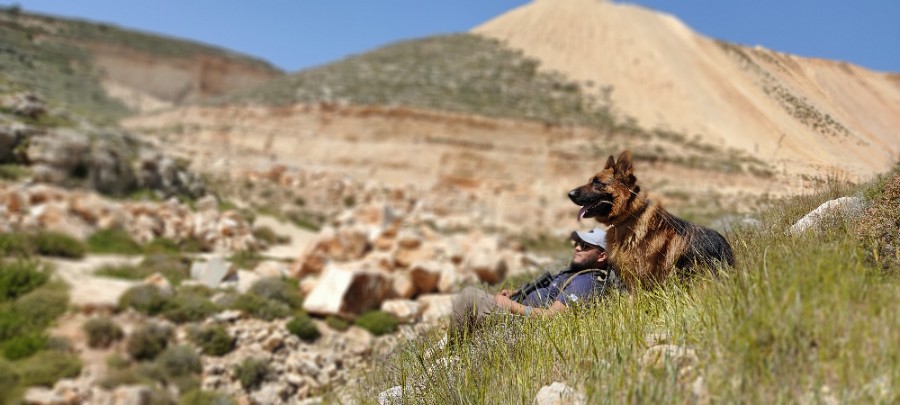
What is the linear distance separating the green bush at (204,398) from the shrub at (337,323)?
2.19m

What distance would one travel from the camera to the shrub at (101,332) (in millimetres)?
8281

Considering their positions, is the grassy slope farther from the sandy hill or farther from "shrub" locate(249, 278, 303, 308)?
"shrub" locate(249, 278, 303, 308)

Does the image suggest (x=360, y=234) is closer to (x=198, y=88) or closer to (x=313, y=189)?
(x=313, y=189)

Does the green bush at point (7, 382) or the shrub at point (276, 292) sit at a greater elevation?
the shrub at point (276, 292)

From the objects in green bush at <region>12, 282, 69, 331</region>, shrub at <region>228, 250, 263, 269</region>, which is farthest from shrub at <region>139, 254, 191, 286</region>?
green bush at <region>12, 282, 69, 331</region>

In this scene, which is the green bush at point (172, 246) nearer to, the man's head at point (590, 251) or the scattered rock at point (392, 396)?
the scattered rock at point (392, 396)

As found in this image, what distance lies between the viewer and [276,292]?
1023 cm

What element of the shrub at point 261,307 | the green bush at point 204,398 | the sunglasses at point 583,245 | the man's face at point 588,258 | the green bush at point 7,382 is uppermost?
the sunglasses at point 583,245

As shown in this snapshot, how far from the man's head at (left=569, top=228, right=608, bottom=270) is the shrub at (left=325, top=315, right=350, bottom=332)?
5.93 metres

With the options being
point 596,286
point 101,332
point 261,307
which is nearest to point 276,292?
point 261,307

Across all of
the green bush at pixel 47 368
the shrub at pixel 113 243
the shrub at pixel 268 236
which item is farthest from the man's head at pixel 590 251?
the shrub at pixel 268 236

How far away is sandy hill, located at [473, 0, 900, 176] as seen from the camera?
4.88 meters

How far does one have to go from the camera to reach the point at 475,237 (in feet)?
56.6

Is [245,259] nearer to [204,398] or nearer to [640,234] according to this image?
[204,398]
